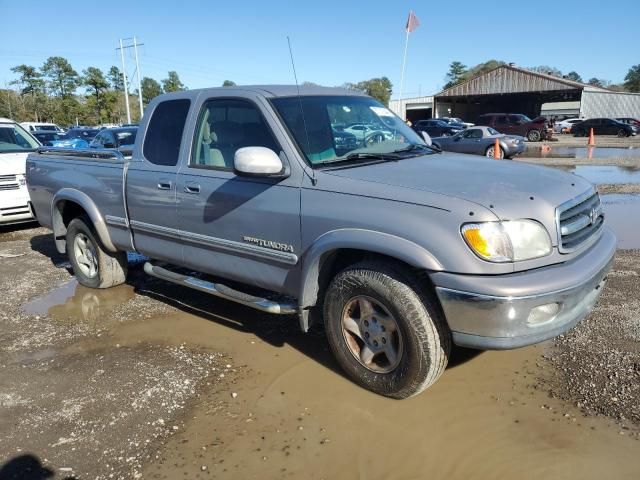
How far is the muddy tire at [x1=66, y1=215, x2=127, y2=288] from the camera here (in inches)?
219

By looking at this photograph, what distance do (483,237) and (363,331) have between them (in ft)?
3.39

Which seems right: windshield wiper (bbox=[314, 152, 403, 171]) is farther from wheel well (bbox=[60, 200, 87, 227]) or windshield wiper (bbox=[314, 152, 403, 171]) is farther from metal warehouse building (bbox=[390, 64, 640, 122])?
metal warehouse building (bbox=[390, 64, 640, 122])

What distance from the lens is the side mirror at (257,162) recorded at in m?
3.38

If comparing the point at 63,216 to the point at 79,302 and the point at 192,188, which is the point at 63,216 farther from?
the point at 192,188

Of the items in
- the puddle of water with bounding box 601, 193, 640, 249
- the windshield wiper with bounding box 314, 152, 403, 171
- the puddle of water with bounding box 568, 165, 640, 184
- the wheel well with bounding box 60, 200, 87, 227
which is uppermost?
the windshield wiper with bounding box 314, 152, 403, 171

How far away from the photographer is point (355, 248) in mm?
3166

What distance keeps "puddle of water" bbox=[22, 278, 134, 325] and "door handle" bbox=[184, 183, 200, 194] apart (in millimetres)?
1743

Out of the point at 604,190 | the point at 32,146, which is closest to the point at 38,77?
the point at 32,146

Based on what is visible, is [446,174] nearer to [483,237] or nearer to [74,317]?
[483,237]

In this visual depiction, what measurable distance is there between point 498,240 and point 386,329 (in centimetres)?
90

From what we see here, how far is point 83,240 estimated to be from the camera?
5.76 m

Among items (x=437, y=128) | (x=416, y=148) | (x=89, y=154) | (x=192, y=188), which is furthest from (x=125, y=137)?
(x=437, y=128)

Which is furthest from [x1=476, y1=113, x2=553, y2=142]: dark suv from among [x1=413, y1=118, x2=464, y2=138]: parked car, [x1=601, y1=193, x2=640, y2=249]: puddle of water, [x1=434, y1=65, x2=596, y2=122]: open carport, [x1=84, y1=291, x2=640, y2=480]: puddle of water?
[x1=84, y1=291, x2=640, y2=480]: puddle of water

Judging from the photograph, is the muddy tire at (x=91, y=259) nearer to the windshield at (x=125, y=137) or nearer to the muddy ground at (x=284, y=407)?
the muddy ground at (x=284, y=407)
